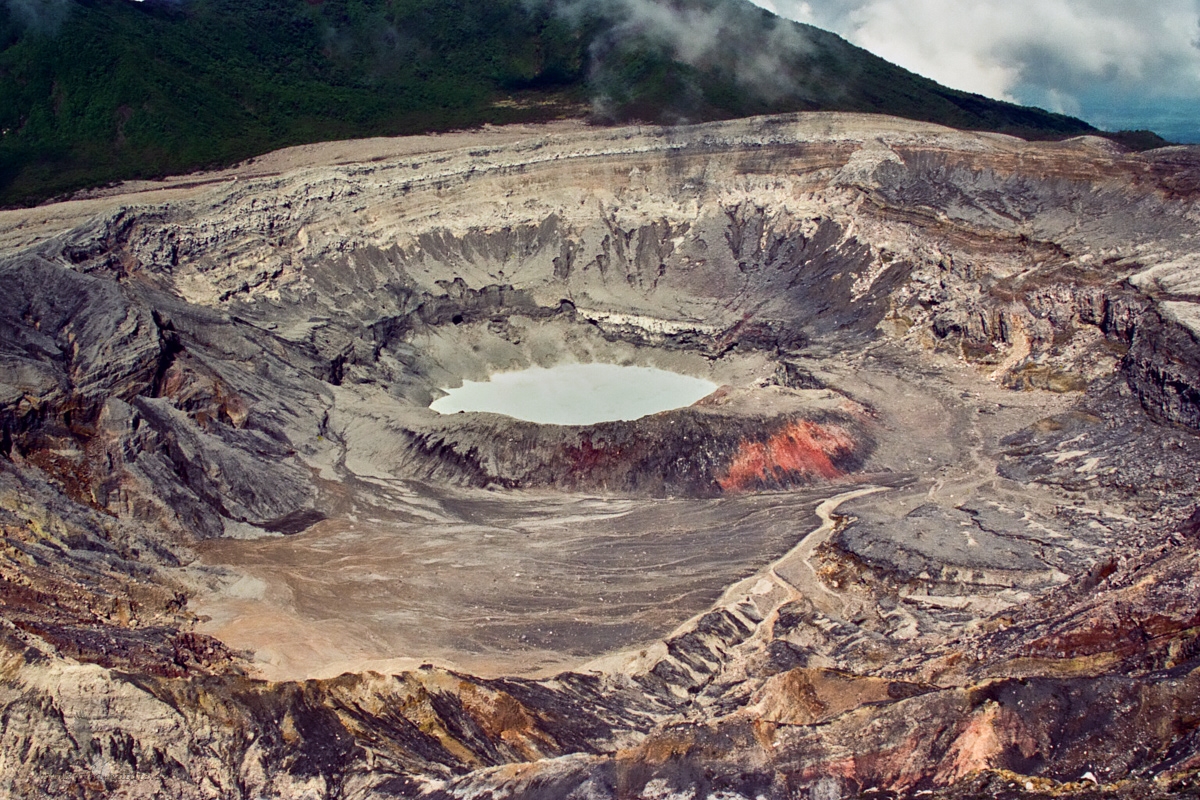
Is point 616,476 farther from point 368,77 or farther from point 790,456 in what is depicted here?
point 368,77

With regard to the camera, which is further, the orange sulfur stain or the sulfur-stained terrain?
the orange sulfur stain

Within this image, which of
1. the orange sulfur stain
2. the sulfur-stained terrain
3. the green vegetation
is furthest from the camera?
the green vegetation

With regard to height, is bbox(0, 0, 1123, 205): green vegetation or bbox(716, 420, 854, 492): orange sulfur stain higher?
bbox(0, 0, 1123, 205): green vegetation

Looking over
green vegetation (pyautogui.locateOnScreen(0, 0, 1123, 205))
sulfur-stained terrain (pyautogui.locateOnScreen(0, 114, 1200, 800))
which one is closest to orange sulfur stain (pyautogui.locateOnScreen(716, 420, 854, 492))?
sulfur-stained terrain (pyautogui.locateOnScreen(0, 114, 1200, 800))

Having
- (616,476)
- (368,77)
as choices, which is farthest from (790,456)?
(368,77)

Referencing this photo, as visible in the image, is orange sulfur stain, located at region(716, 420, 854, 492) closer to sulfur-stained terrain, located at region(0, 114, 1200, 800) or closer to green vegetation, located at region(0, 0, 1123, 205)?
sulfur-stained terrain, located at region(0, 114, 1200, 800)

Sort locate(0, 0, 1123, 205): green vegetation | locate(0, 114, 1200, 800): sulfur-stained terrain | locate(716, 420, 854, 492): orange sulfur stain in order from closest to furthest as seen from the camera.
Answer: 1. locate(0, 114, 1200, 800): sulfur-stained terrain
2. locate(716, 420, 854, 492): orange sulfur stain
3. locate(0, 0, 1123, 205): green vegetation

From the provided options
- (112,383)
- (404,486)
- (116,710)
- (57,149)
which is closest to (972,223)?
(404,486)
